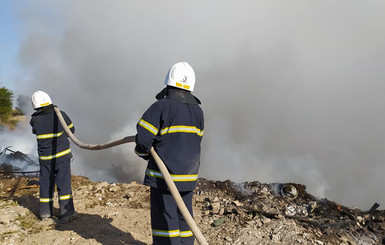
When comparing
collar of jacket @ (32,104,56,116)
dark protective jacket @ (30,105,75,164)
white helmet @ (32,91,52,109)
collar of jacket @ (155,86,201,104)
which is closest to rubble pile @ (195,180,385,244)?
collar of jacket @ (155,86,201,104)

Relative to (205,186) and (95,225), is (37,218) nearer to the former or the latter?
(95,225)

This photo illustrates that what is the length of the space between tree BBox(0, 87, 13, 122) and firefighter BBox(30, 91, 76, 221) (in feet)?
98.1

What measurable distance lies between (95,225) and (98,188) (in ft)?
4.92

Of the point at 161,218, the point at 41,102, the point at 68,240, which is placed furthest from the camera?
the point at 41,102

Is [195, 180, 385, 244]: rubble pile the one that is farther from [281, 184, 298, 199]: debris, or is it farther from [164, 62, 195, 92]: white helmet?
[164, 62, 195, 92]: white helmet

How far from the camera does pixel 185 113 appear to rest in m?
2.50

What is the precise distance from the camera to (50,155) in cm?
415

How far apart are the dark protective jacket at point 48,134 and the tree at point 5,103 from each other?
98.1 ft

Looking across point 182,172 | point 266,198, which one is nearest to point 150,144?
point 182,172

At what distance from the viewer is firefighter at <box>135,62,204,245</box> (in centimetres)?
244

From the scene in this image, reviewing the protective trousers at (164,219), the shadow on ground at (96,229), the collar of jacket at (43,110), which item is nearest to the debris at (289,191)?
the shadow on ground at (96,229)

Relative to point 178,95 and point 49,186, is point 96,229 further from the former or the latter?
point 178,95

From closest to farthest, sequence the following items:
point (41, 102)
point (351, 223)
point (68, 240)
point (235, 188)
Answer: point (68, 240)
point (351, 223)
point (41, 102)
point (235, 188)

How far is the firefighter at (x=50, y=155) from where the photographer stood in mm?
4102
